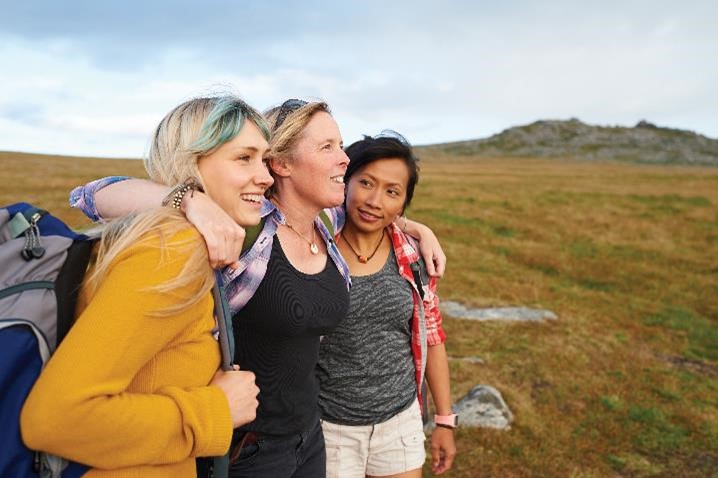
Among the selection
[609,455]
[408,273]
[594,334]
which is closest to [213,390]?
[408,273]

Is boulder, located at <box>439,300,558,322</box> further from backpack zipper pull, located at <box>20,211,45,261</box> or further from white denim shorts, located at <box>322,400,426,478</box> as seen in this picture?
backpack zipper pull, located at <box>20,211,45,261</box>

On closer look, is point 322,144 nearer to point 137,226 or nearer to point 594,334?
point 137,226

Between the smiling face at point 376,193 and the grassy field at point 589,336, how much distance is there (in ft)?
13.8

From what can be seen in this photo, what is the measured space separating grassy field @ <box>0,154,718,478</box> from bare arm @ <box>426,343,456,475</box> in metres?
2.81

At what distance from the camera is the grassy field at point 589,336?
752cm

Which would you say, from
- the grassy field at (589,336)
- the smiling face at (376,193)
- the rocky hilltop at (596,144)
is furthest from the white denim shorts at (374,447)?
the rocky hilltop at (596,144)

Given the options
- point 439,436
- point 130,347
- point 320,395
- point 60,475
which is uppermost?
point 130,347

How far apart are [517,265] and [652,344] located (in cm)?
670

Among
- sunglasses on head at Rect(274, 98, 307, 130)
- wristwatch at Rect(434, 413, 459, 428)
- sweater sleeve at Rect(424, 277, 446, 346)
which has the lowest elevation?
wristwatch at Rect(434, 413, 459, 428)

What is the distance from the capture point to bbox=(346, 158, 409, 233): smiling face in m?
3.95

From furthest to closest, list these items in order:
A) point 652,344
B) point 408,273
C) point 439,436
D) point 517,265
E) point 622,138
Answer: point 622,138 < point 517,265 < point 652,344 < point 439,436 < point 408,273

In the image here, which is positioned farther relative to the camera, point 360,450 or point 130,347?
point 360,450

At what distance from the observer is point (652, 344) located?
467 inches

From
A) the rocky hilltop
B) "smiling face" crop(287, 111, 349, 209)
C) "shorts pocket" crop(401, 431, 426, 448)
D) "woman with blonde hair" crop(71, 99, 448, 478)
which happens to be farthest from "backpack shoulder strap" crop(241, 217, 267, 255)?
the rocky hilltop
